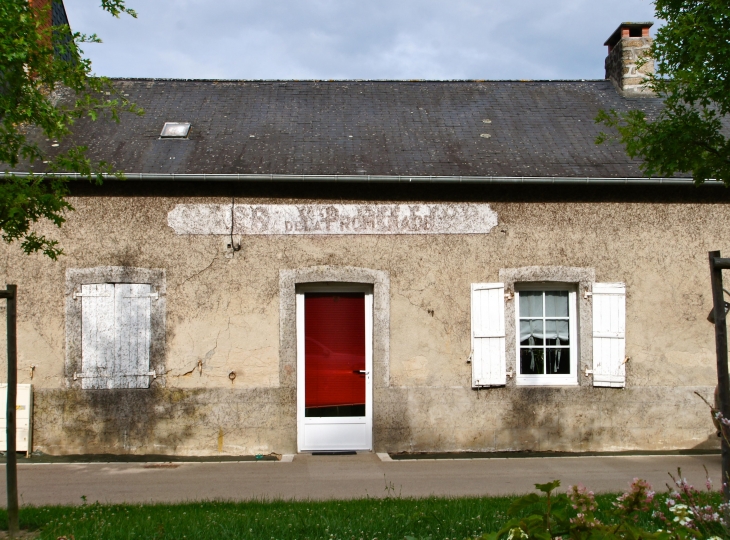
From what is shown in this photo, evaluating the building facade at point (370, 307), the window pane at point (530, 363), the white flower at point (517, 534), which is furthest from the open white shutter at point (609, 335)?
the white flower at point (517, 534)

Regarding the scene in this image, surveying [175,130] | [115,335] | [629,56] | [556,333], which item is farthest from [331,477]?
[629,56]

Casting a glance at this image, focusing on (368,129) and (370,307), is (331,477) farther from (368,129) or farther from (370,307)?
(368,129)

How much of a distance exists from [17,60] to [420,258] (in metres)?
4.96

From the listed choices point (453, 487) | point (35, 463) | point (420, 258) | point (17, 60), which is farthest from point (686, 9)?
point (35, 463)

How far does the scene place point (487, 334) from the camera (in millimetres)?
8570

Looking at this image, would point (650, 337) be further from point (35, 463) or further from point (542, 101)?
point (35, 463)

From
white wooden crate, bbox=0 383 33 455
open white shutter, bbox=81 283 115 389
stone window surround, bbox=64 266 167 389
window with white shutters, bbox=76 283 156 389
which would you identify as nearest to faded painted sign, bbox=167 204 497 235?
stone window surround, bbox=64 266 167 389

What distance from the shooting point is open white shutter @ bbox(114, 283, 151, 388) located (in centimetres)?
838

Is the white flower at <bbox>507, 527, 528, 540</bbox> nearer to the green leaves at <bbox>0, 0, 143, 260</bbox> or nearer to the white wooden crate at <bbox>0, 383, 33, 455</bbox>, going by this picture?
the green leaves at <bbox>0, 0, 143, 260</bbox>

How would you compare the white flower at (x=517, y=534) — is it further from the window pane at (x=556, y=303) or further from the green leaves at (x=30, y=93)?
the window pane at (x=556, y=303)

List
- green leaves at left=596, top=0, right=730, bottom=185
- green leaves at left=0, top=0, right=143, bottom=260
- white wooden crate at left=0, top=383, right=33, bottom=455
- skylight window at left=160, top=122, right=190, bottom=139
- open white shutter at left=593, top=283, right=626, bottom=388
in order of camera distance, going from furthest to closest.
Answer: skylight window at left=160, top=122, right=190, bottom=139
open white shutter at left=593, top=283, right=626, bottom=388
white wooden crate at left=0, top=383, right=33, bottom=455
green leaves at left=596, top=0, right=730, bottom=185
green leaves at left=0, top=0, right=143, bottom=260

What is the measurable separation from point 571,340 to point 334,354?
296 centimetres

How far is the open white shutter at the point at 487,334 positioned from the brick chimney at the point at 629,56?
486 centimetres

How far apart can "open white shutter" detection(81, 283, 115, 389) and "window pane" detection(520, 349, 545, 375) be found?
493 cm
